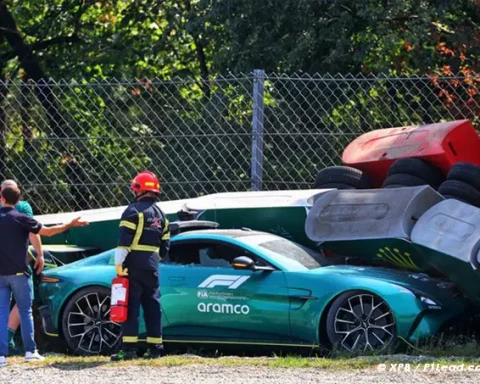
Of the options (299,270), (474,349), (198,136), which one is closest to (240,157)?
(198,136)

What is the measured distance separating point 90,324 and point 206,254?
1.39 metres

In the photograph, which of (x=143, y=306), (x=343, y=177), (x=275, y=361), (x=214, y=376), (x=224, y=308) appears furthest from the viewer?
(x=343, y=177)

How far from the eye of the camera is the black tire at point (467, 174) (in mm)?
12430

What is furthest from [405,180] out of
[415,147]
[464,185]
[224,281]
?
[224,281]

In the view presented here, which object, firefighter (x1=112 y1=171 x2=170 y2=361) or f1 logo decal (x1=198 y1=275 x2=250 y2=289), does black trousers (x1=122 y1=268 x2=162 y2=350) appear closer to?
firefighter (x1=112 y1=171 x2=170 y2=361)

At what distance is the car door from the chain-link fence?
255 cm

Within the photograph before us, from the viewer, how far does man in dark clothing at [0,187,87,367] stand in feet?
35.7

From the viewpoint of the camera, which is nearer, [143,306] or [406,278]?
[143,306]

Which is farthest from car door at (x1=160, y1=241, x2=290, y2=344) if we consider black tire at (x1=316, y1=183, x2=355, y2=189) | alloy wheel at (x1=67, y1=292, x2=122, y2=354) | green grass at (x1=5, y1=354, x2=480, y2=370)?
black tire at (x1=316, y1=183, x2=355, y2=189)

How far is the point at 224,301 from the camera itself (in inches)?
446

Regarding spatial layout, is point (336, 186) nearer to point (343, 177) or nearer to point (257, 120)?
point (343, 177)

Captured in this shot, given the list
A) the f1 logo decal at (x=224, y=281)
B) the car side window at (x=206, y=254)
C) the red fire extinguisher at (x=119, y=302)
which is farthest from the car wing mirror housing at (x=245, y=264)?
the red fire extinguisher at (x=119, y=302)

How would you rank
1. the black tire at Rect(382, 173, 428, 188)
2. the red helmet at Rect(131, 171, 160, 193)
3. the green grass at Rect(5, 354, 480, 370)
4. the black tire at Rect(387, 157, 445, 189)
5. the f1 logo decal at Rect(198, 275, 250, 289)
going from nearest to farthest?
the green grass at Rect(5, 354, 480, 370), the red helmet at Rect(131, 171, 160, 193), the f1 logo decal at Rect(198, 275, 250, 289), the black tire at Rect(382, 173, 428, 188), the black tire at Rect(387, 157, 445, 189)

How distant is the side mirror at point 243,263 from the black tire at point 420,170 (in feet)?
8.28
